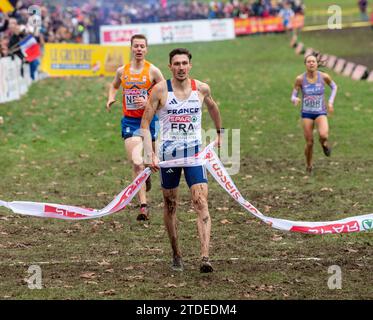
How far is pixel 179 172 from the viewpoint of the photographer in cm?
1070

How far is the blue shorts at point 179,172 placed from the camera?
35.0ft

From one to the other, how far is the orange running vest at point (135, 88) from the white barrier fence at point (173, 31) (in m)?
32.2

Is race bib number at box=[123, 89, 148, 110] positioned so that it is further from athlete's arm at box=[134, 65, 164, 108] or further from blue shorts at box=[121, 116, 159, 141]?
blue shorts at box=[121, 116, 159, 141]

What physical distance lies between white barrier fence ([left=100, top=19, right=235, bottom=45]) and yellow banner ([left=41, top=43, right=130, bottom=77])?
940 cm

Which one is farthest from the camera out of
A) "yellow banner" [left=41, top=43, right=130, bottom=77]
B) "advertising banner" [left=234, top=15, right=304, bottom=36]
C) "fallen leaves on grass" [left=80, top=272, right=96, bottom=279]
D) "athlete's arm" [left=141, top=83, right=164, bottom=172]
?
"advertising banner" [left=234, top=15, right=304, bottom=36]

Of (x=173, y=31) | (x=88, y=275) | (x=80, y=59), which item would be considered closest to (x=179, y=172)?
(x=88, y=275)

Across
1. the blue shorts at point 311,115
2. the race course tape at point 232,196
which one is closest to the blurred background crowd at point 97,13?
the blue shorts at point 311,115

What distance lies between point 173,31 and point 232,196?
4070 cm

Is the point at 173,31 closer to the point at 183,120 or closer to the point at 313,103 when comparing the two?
the point at 313,103

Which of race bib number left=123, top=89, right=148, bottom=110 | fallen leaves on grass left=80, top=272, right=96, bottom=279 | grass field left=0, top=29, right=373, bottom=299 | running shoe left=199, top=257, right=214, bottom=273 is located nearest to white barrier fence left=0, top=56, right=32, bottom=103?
grass field left=0, top=29, right=373, bottom=299

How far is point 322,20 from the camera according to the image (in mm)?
71938

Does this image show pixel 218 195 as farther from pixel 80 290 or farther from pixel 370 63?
pixel 370 63

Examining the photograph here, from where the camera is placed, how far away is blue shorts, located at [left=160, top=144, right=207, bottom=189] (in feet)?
35.0

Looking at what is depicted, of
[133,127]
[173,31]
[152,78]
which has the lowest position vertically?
[133,127]
